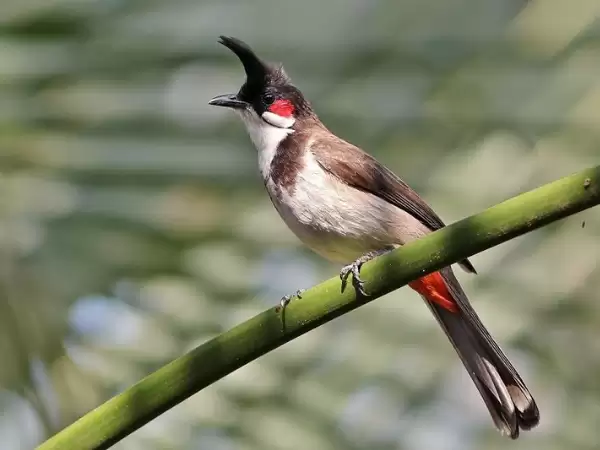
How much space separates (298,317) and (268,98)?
1.56 meters

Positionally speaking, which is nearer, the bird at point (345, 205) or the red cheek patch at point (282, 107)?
the bird at point (345, 205)

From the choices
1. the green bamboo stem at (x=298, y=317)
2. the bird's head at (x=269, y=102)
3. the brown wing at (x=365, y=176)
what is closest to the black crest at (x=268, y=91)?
the bird's head at (x=269, y=102)

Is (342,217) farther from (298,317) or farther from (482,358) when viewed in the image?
(298,317)

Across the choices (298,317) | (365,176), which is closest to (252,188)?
(298,317)

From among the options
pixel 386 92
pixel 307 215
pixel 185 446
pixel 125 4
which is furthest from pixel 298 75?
pixel 307 215

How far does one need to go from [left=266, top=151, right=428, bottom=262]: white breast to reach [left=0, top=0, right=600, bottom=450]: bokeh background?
0.75 metres

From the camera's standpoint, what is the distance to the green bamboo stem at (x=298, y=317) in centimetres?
71

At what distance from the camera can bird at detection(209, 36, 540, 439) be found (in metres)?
Result: 1.66

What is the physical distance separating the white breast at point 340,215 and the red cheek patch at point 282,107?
0.32m

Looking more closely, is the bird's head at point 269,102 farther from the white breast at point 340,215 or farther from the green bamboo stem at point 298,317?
the green bamboo stem at point 298,317

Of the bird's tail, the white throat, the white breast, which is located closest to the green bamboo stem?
the bird's tail

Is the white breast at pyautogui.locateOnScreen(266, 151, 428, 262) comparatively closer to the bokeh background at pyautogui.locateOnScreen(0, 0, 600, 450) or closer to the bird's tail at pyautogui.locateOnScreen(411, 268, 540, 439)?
the bird's tail at pyautogui.locateOnScreen(411, 268, 540, 439)

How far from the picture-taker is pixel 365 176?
2.07 meters

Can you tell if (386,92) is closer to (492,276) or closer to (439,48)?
(439,48)
